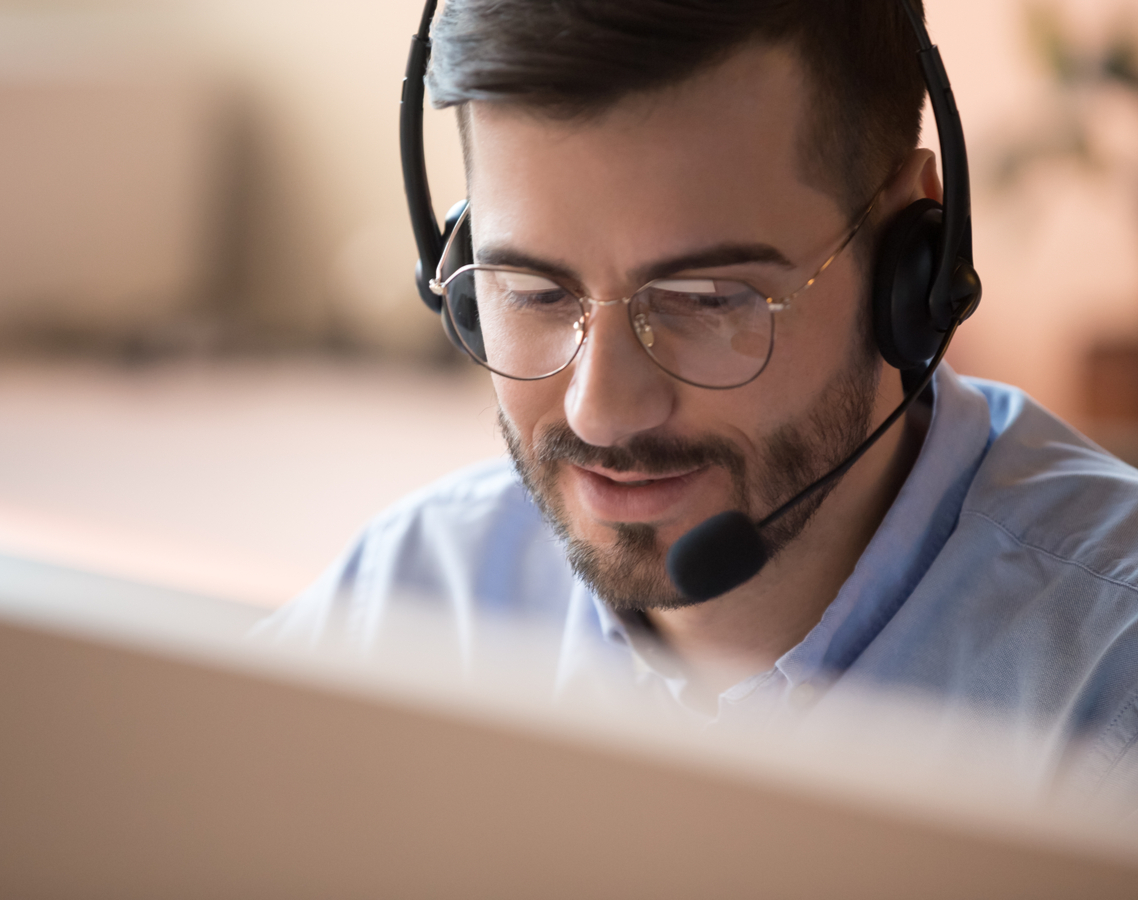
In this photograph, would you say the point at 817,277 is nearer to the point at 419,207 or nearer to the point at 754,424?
the point at 754,424

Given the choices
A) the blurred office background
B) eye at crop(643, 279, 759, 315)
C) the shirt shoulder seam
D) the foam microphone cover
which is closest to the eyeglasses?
eye at crop(643, 279, 759, 315)

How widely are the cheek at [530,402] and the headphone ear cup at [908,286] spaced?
269 mm

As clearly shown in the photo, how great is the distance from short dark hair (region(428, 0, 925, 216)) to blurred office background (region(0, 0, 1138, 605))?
6.09 ft

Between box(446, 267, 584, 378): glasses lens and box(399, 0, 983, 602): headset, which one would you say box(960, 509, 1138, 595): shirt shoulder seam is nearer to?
box(399, 0, 983, 602): headset

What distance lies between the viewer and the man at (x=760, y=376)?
0.87 meters

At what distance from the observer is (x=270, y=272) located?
4012 mm

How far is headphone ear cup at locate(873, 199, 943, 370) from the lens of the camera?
91cm

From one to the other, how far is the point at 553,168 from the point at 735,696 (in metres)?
0.49

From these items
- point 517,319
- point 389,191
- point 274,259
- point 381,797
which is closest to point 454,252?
point 517,319

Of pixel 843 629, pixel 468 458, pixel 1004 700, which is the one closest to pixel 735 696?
pixel 843 629

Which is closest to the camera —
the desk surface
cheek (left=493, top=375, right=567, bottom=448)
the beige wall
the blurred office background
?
the desk surface

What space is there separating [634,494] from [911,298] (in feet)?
0.89

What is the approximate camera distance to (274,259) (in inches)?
158

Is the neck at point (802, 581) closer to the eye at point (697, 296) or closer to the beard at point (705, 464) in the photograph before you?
the beard at point (705, 464)
